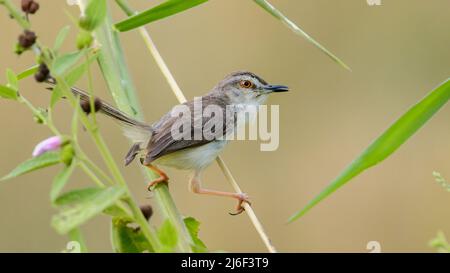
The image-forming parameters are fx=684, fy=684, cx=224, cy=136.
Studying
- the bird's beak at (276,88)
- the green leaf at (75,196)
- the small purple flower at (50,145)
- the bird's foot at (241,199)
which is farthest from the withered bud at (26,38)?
the bird's beak at (276,88)

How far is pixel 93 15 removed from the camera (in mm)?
1149

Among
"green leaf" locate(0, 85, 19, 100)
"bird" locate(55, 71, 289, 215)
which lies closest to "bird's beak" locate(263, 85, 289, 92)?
"bird" locate(55, 71, 289, 215)

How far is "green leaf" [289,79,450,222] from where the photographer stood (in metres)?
1.32

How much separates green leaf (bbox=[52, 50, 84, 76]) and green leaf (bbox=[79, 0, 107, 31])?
0.15 feet

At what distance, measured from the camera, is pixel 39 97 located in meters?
6.99

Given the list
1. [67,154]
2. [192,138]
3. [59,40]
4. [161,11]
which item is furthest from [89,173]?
[192,138]

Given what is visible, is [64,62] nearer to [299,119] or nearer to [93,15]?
[93,15]

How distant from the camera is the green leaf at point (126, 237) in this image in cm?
132

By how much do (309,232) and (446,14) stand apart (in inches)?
130

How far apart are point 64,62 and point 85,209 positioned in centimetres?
27

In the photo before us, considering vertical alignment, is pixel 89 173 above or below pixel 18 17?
below
